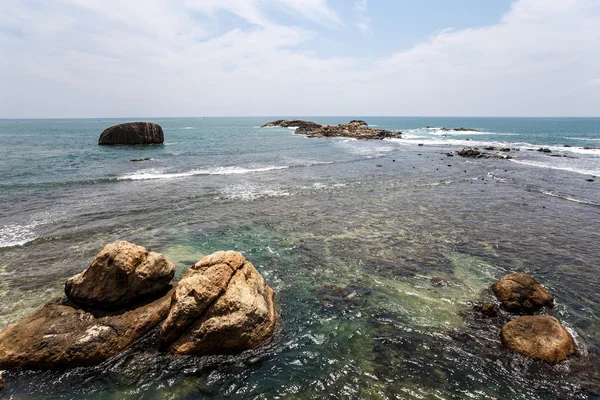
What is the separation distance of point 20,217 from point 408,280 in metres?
26.5

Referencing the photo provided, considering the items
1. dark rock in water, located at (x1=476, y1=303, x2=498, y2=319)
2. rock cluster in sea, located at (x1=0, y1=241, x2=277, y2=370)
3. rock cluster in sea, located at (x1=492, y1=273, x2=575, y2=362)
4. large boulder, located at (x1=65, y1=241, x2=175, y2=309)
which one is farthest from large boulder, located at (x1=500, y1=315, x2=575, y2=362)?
large boulder, located at (x1=65, y1=241, x2=175, y2=309)

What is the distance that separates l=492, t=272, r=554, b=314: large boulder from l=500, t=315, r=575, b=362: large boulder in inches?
57.7

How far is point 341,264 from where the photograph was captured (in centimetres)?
1578

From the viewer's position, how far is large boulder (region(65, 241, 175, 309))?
10.9m

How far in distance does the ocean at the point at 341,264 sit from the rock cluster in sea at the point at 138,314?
1.39 ft

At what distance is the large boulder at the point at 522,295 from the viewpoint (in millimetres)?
11914

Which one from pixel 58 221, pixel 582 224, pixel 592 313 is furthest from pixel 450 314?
pixel 58 221

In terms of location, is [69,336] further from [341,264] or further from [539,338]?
[539,338]

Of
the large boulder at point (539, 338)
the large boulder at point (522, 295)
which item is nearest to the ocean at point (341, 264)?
the large boulder at point (539, 338)

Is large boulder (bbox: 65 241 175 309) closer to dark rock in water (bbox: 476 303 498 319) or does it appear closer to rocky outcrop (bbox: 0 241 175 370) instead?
rocky outcrop (bbox: 0 241 175 370)

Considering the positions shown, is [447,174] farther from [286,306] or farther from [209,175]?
[286,306]

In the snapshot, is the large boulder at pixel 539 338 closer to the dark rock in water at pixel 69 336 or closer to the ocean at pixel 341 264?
the ocean at pixel 341 264

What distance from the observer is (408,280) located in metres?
14.2

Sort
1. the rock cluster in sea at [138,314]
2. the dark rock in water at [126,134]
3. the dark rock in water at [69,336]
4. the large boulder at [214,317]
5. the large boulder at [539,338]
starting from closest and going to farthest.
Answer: the dark rock in water at [69,336], the rock cluster in sea at [138,314], the large boulder at [539,338], the large boulder at [214,317], the dark rock in water at [126,134]
